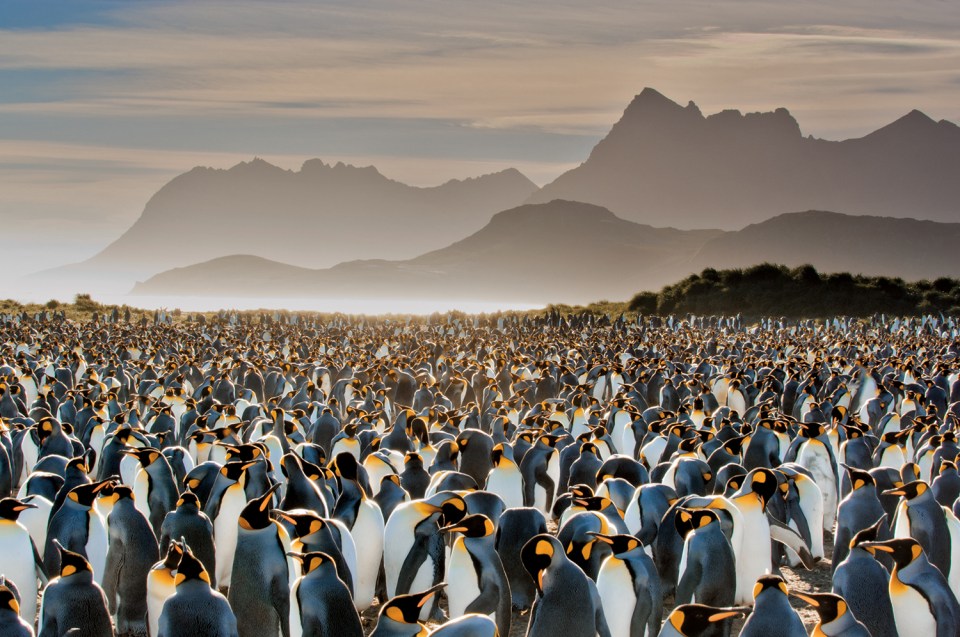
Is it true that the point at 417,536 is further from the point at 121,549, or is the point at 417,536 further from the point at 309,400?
the point at 309,400

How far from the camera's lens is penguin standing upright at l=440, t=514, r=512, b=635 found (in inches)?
221

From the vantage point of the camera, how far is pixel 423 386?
15969 millimetres

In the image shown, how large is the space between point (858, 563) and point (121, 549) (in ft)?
15.5

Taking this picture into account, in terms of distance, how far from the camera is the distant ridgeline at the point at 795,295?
48.9m

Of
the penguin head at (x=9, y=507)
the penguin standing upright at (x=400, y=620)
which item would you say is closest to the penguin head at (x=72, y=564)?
the penguin head at (x=9, y=507)

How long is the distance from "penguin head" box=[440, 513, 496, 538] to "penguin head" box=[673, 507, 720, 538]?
139 centimetres

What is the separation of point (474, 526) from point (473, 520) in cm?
4

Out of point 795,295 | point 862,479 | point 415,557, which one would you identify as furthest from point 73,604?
point 795,295

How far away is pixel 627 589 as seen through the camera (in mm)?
5539

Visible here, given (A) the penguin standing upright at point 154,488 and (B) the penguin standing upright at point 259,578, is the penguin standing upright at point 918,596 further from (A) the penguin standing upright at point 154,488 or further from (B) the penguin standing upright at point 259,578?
(A) the penguin standing upright at point 154,488

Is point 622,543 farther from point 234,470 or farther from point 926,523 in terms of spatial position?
point 234,470

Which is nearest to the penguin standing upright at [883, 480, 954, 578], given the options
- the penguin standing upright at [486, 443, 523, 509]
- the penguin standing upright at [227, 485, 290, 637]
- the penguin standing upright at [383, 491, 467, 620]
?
the penguin standing upright at [486, 443, 523, 509]

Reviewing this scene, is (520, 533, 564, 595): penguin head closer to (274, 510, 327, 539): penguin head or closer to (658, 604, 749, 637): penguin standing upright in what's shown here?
(658, 604, 749, 637): penguin standing upright

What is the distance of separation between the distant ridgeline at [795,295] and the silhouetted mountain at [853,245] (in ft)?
413
